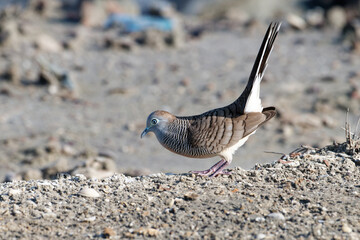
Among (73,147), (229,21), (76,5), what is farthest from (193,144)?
(76,5)

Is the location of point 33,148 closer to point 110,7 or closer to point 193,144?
point 193,144

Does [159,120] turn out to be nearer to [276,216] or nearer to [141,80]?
A: [276,216]

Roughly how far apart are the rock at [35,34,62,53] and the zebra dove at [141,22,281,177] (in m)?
9.47

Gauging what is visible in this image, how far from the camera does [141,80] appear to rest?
1298 cm

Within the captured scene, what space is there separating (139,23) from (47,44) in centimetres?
268

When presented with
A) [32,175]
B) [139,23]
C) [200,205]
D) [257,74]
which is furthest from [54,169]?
[139,23]

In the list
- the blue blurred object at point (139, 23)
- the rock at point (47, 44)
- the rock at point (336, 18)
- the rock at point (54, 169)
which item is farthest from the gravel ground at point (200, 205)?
the rock at point (336, 18)

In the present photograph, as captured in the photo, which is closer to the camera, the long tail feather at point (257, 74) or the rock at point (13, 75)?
the long tail feather at point (257, 74)

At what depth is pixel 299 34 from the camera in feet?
52.0

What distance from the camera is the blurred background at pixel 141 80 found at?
31.7ft

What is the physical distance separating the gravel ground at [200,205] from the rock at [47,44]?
9796 mm

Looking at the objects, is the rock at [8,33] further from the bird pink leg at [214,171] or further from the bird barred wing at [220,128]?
the bird pink leg at [214,171]

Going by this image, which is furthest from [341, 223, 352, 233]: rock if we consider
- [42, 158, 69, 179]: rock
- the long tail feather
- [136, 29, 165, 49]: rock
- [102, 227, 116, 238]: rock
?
[136, 29, 165, 49]: rock

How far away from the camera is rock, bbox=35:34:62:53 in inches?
567
